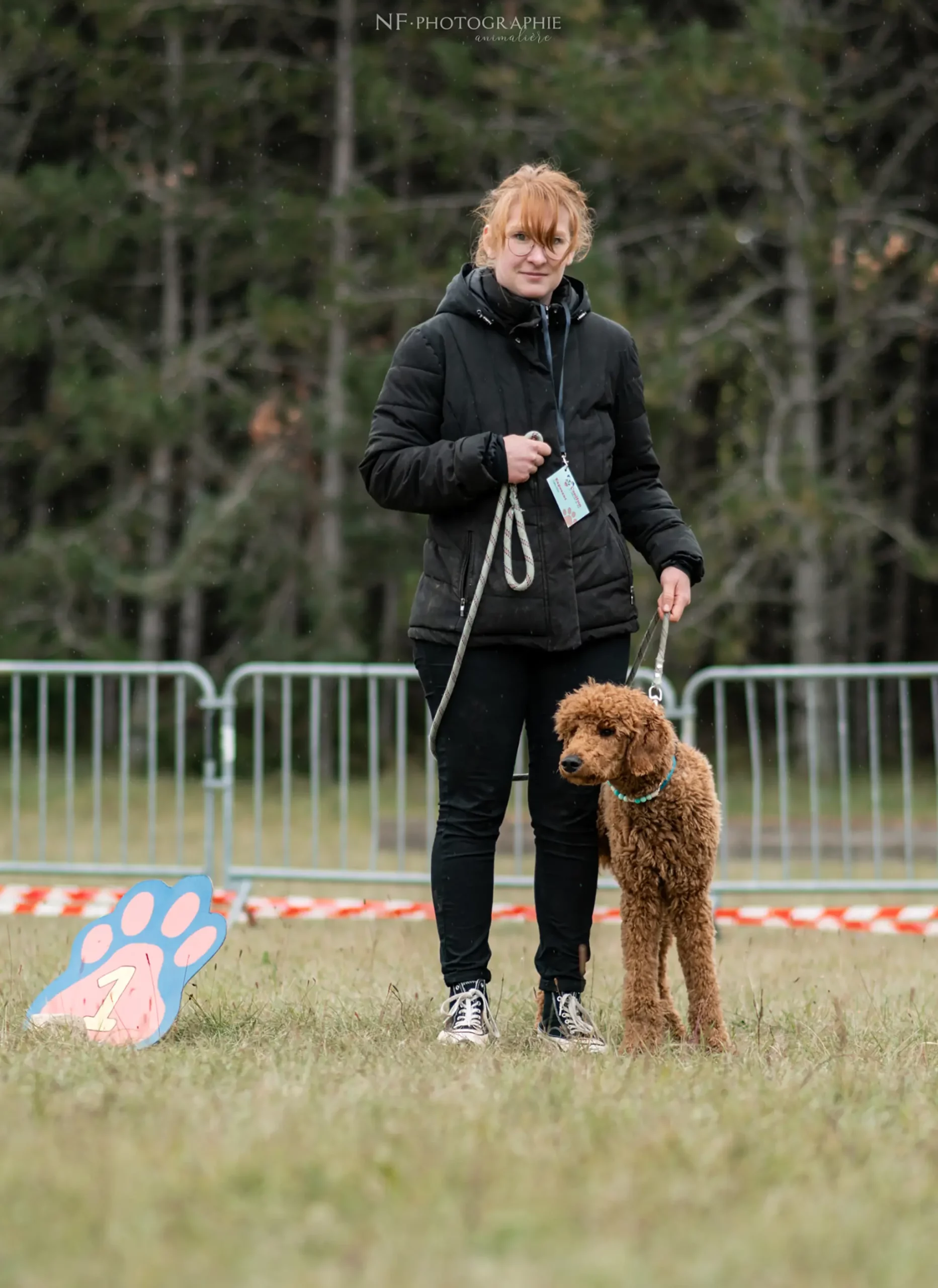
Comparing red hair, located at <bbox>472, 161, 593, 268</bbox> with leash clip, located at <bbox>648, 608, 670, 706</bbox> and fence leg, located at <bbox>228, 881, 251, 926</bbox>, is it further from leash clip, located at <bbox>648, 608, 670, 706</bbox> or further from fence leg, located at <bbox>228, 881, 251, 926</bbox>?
fence leg, located at <bbox>228, 881, 251, 926</bbox>

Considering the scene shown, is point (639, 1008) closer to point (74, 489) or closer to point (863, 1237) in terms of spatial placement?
point (863, 1237)

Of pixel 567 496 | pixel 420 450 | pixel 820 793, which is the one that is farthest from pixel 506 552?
pixel 820 793

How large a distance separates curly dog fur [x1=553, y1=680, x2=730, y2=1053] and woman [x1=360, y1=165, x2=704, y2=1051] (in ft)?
0.45

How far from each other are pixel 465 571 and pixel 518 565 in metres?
0.13

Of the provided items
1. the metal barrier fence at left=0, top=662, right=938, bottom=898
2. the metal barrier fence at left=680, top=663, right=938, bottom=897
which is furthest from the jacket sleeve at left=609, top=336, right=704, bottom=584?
the metal barrier fence at left=0, top=662, right=938, bottom=898

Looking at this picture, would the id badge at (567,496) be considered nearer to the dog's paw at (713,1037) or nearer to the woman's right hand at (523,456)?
the woman's right hand at (523,456)

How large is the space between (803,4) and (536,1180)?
15077 mm

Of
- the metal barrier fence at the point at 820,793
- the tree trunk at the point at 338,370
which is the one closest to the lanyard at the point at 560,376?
the metal barrier fence at the point at 820,793

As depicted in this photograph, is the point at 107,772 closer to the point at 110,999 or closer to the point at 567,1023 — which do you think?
the point at 110,999

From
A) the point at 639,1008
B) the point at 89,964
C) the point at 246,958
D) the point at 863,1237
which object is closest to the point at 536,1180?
the point at 863,1237

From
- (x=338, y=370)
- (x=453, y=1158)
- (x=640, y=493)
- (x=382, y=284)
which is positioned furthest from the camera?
(x=338, y=370)

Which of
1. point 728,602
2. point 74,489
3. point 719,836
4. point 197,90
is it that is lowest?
point 719,836

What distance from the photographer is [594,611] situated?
3.94m

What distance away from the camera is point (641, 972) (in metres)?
3.90
